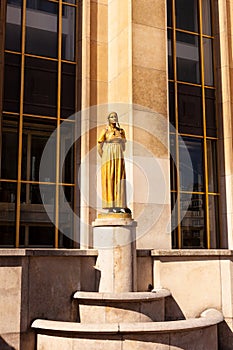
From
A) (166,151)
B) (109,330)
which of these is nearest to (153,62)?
(166,151)

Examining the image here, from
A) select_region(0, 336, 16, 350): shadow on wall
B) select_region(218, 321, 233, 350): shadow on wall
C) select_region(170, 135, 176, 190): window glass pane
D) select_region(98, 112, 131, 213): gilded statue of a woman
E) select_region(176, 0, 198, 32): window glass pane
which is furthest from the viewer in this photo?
select_region(176, 0, 198, 32): window glass pane

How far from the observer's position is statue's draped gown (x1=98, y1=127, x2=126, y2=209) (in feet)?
33.7

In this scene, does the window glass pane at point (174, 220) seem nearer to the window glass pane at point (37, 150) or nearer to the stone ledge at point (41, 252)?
the window glass pane at point (37, 150)

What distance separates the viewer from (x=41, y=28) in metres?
13.6

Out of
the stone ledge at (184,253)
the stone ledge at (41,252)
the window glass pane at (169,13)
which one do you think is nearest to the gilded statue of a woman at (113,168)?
the stone ledge at (41,252)

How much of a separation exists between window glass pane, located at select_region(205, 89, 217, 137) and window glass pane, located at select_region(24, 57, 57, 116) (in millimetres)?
5241

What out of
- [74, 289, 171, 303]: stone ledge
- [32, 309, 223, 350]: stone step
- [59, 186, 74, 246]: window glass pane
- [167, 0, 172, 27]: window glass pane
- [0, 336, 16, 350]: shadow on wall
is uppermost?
[167, 0, 172, 27]: window glass pane

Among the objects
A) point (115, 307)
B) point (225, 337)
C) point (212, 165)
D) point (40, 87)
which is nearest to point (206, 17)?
point (212, 165)

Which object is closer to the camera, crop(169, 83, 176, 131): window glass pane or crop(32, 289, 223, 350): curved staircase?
crop(32, 289, 223, 350): curved staircase

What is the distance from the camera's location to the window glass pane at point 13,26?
13.0m

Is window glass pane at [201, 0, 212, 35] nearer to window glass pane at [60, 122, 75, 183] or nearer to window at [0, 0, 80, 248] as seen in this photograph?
window at [0, 0, 80, 248]

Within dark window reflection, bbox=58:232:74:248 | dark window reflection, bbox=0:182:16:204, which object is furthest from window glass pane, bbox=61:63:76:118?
dark window reflection, bbox=58:232:74:248

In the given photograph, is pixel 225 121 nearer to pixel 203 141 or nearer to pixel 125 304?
pixel 203 141

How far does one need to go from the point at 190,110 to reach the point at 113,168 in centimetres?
558
